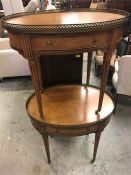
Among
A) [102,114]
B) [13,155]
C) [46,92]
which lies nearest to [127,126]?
[102,114]

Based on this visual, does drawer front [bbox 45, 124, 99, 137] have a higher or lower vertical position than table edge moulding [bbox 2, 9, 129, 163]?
lower

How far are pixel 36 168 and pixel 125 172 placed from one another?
2.20 ft

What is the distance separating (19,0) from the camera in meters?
2.78

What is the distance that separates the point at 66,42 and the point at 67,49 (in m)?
0.04

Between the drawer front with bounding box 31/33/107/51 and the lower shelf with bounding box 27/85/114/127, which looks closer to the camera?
the drawer front with bounding box 31/33/107/51

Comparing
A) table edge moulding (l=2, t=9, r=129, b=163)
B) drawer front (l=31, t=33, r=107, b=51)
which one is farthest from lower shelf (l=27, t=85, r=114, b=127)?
drawer front (l=31, t=33, r=107, b=51)

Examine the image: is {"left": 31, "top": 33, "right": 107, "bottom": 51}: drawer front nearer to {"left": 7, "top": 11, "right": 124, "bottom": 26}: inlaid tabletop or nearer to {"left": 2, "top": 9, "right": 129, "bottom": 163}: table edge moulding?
{"left": 2, "top": 9, "right": 129, "bottom": 163}: table edge moulding

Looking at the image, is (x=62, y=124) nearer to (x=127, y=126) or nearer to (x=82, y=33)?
(x=82, y=33)

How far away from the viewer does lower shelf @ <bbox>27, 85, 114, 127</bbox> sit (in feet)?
4.14

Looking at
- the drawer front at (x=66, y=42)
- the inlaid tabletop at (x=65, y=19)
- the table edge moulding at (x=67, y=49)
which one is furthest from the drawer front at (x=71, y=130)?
the inlaid tabletop at (x=65, y=19)

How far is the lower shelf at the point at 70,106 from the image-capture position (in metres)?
1.26

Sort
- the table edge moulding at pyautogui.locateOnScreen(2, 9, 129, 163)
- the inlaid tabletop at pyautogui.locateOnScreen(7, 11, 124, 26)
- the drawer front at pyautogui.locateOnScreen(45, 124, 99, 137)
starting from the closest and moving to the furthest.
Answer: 1. the table edge moulding at pyautogui.locateOnScreen(2, 9, 129, 163)
2. the inlaid tabletop at pyautogui.locateOnScreen(7, 11, 124, 26)
3. the drawer front at pyautogui.locateOnScreen(45, 124, 99, 137)

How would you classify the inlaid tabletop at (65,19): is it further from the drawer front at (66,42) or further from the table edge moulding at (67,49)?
the drawer front at (66,42)

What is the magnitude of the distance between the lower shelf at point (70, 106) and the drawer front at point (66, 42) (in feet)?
1.73
